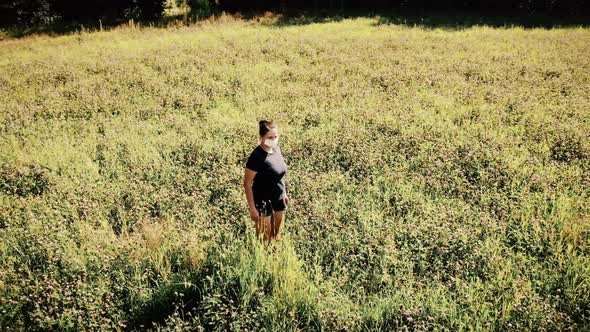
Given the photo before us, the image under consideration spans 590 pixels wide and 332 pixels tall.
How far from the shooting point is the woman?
436 centimetres

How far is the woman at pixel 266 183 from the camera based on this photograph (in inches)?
172

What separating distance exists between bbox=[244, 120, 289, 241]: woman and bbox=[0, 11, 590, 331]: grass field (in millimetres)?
360

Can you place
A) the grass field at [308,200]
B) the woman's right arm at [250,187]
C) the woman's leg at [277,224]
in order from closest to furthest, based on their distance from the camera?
the grass field at [308,200]
the woman's right arm at [250,187]
the woman's leg at [277,224]

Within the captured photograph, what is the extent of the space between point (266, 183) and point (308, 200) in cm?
150

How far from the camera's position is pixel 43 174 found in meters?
6.72

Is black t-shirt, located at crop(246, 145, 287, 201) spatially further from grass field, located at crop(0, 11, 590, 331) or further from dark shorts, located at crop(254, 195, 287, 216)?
grass field, located at crop(0, 11, 590, 331)

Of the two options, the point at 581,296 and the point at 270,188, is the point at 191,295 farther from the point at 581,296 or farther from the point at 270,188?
the point at 581,296

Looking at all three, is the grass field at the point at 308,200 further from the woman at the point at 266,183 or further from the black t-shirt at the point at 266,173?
the black t-shirt at the point at 266,173

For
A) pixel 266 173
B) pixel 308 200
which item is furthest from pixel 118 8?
pixel 266 173

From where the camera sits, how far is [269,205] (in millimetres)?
4633

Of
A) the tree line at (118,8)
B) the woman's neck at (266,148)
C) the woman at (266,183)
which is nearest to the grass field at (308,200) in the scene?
the woman at (266,183)

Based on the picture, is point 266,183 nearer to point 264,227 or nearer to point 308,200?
point 264,227

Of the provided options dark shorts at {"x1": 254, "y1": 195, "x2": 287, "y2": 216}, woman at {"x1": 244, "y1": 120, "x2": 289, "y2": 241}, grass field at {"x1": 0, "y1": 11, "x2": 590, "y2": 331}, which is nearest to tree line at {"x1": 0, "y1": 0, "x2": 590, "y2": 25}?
grass field at {"x1": 0, "y1": 11, "x2": 590, "y2": 331}

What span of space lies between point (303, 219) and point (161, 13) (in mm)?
28122
